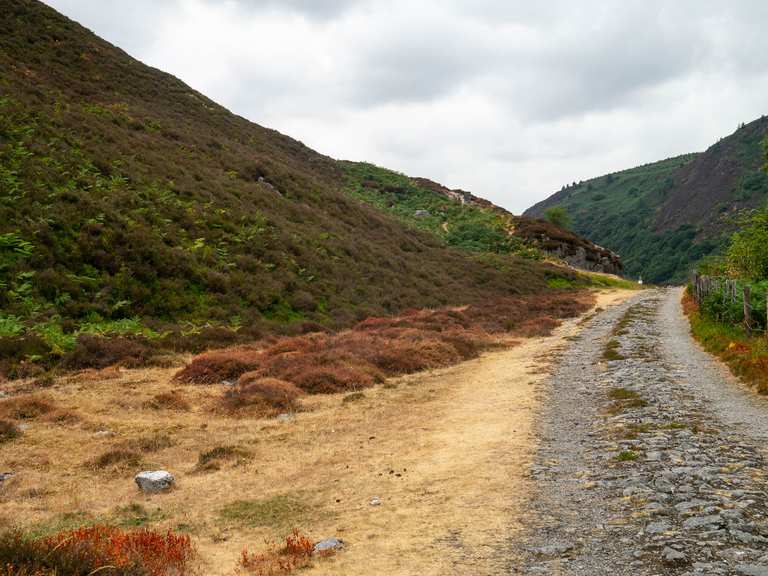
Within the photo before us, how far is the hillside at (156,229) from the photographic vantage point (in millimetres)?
20391

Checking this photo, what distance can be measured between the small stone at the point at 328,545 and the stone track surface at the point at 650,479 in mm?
2051

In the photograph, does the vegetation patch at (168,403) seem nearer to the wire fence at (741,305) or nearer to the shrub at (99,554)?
the shrub at (99,554)

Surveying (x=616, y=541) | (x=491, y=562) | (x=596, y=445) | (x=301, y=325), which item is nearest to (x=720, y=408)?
(x=596, y=445)

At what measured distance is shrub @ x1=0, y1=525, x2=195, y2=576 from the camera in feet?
15.7

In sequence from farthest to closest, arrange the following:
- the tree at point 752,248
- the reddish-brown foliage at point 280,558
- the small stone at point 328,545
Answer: the tree at point 752,248 < the small stone at point 328,545 < the reddish-brown foliage at point 280,558

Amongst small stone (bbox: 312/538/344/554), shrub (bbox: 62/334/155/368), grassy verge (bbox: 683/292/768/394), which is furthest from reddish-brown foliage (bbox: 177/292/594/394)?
small stone (bbox: 312/538/344/554)

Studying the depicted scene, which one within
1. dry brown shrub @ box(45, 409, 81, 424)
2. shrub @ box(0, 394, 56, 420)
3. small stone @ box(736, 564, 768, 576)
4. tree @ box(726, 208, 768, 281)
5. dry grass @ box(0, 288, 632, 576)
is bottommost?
dry grass @ box(0, 288, 632, 576)

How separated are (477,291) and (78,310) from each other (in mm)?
30726

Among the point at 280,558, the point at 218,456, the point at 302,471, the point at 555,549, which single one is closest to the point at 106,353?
the point at 218,456

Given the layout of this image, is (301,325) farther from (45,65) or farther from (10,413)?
(45,65)

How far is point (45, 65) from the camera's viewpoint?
42.7 metres

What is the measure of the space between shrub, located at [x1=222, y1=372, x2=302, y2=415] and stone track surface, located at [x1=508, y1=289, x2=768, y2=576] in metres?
6.32

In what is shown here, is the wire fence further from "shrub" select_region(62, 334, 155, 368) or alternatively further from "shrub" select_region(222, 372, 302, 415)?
"shrub" select_region(62, 334, 155, 368)

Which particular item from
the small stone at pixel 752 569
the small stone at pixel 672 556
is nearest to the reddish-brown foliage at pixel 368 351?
the small stone at pixel 672 556
